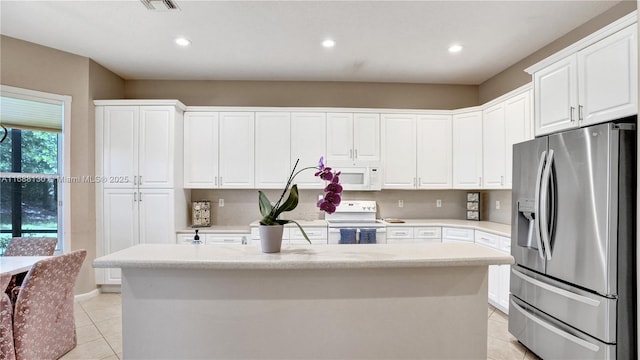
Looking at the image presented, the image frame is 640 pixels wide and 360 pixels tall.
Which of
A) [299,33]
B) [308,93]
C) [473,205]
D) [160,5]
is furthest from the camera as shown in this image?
[308,93]

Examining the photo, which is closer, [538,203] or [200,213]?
[538,203]

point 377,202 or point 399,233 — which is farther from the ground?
point 377,202

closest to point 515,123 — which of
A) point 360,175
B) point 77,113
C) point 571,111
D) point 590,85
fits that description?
point 571,111

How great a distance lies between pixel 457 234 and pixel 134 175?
4.03 metres

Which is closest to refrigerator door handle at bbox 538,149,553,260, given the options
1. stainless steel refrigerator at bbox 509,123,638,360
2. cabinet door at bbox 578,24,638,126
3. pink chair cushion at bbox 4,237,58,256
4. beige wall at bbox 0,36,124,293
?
stainless steel refrigerator at bbox 509,123,638,360

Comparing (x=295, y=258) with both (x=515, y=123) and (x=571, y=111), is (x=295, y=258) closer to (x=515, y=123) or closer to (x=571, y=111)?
(x=571, y=111)

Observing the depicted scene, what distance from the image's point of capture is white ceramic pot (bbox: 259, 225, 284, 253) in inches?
55.9

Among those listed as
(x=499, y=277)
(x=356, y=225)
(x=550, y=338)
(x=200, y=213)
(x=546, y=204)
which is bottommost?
(x=550, y=338)

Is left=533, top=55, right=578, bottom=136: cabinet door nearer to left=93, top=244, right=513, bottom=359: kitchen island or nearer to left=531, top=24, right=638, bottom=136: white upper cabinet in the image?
left=531, top=24, right=638, bottom=136: white upper cabinet

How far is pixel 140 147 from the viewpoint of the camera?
12.6ft

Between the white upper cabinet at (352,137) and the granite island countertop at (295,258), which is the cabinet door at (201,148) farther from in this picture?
the granite island countertop at (295,258)

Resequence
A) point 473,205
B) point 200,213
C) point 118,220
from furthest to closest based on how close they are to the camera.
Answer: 1. point 473,205
2. point 200,213
3. point 118,220

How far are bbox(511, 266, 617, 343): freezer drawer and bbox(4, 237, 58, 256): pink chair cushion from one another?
13.5 feet

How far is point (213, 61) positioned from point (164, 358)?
3.33 m
